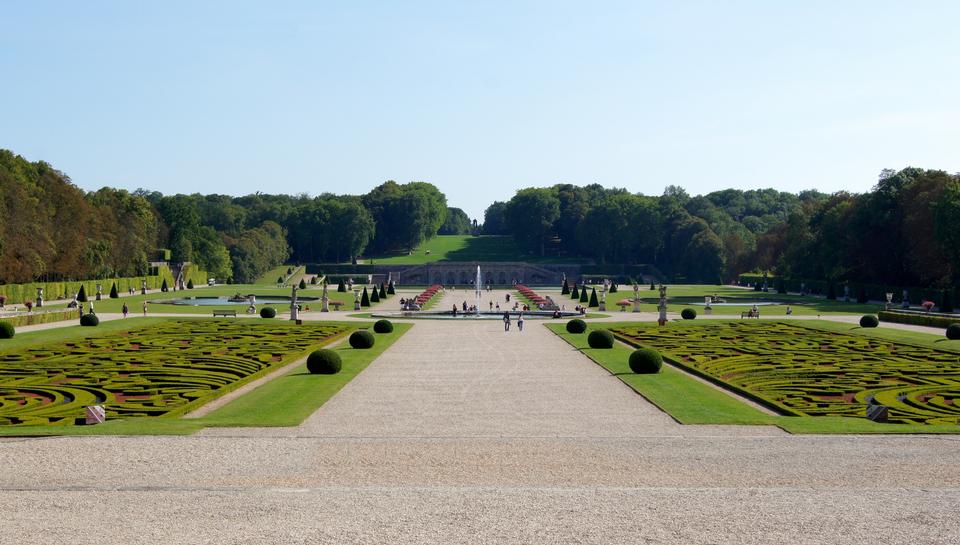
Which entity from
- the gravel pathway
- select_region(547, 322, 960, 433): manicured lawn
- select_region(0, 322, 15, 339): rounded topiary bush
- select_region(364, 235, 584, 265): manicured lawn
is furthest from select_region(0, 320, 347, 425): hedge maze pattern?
select_region(364, 235, 584, 265): manicured lawn

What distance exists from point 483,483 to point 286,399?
10865mm

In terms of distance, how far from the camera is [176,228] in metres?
122

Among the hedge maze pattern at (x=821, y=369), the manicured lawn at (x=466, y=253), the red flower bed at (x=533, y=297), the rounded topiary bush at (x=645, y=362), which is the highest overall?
the manicured lawn at (x=466, y=253)

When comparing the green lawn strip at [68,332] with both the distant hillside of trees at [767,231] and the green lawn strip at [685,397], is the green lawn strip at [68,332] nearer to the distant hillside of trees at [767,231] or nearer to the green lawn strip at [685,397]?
the green lawn strip at [685,397]

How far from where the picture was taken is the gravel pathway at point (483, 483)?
13258 mm

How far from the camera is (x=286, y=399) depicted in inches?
1009

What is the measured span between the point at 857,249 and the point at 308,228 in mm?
88085

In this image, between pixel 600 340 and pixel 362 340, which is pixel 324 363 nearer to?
pixel 362 340

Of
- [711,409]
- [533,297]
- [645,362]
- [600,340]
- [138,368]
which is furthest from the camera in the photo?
[533,297]

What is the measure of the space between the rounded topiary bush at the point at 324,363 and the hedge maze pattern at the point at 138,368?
182cm

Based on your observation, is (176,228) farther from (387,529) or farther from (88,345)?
(387,529)

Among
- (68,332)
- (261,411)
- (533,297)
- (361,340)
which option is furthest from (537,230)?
(261,411)

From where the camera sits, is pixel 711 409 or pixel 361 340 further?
pixel 361 340

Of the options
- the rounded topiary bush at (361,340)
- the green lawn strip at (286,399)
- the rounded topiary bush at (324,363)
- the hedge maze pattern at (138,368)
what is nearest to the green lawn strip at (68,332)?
the hedge maze pattern at (138,368)
